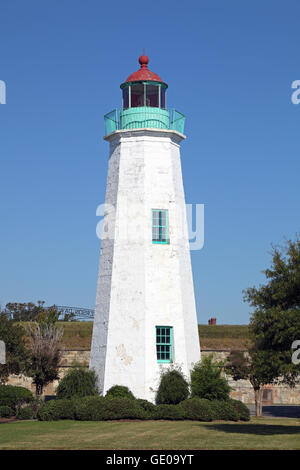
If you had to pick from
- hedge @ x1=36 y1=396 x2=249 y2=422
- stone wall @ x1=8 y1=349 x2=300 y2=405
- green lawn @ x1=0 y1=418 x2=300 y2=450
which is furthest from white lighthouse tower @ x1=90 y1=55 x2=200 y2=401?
stone wall @ x1=8 y1=349 x2=300 y2=405

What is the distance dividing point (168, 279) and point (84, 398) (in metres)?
6.07

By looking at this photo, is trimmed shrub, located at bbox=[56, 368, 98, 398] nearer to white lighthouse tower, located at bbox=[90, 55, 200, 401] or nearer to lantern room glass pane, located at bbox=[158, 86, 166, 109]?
white lighthouse tower, located at bbox=[90, 55, 200, 401]

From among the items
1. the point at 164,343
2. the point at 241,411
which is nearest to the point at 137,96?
the point at 164,343

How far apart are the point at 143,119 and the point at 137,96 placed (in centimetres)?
142

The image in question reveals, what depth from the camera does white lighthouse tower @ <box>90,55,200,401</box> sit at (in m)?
28.4

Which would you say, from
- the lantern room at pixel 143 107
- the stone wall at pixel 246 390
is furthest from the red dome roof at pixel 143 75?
the stone wall at pixel 246 390

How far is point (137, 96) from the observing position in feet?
102

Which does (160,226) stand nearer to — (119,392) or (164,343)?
(164,343)

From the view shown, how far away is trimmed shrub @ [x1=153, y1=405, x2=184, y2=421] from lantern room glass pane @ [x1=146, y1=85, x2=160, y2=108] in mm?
13396

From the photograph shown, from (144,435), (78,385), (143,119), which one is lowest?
(144,435)

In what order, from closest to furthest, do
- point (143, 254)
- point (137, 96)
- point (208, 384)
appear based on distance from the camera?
1. point (208, 384)
2. point (143, 254)
3. point (137, 96)

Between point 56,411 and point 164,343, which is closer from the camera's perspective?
point 56,411

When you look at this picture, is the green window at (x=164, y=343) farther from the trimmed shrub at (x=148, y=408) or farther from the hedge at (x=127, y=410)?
the hedge at (x=127, y=410)

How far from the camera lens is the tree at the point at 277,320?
20.0 meters
